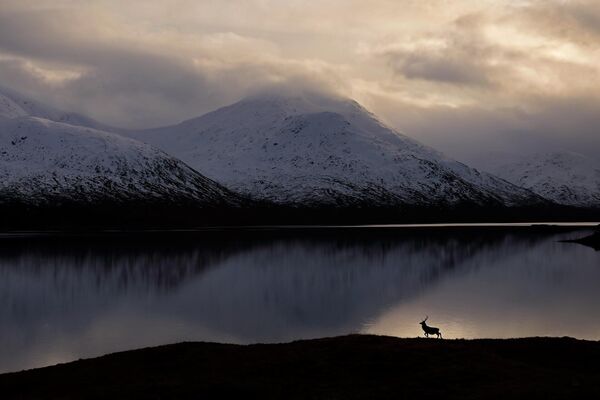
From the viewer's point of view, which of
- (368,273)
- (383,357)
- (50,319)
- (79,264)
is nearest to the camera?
(383,357)

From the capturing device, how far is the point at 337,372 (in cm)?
3303

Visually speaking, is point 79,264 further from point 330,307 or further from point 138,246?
point 330,307

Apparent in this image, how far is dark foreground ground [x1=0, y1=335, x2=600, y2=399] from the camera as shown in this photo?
1140 inches

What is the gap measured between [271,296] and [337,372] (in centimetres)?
4155

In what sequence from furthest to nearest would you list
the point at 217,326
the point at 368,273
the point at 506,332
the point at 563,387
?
1. the point at 368,273
2. the point at 217,326
3. the point at 506,332
4. the point at 563,387

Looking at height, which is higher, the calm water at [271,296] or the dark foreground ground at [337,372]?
the dark foreground ground at [337,372]

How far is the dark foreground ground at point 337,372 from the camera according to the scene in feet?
95.0

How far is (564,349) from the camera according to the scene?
125ft

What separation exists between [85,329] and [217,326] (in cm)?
1004

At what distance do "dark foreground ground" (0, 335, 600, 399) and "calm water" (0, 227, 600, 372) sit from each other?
8371 millimetres

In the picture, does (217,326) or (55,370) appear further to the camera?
(217,326)

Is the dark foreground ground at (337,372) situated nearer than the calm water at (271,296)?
Yes

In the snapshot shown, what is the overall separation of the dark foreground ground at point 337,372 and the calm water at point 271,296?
27.5 feet

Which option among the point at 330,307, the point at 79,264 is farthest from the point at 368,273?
the point at 79,264
